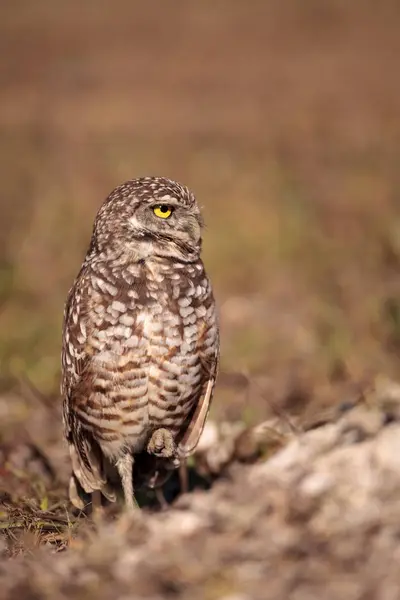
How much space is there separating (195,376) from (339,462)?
0.69 meters

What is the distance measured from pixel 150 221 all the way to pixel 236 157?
23.9 ft

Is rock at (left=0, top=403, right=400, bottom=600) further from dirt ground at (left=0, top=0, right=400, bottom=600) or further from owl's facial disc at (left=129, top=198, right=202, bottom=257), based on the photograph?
owl's facial disc at (left=129, top=198, right=202, bottom=257)

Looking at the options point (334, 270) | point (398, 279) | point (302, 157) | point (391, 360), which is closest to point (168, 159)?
point (302, 157)

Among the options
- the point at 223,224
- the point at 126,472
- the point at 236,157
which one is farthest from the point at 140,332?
the point at 236,157

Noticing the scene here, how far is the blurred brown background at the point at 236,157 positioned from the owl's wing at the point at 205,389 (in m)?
1.11

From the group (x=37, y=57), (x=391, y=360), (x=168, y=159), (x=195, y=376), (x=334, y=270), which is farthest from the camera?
(x=37, y=57)

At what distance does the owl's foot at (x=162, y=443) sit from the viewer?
14.0 ft

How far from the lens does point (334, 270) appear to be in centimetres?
809

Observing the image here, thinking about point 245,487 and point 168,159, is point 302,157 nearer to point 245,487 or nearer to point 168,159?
point 168,159

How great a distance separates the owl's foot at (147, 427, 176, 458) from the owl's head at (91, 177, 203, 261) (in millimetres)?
719

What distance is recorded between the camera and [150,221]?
4219 millimetres

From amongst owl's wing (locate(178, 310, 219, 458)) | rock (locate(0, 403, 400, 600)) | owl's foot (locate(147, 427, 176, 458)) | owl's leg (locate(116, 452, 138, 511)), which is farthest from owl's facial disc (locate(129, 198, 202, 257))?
rock (locate(0, 403, 400, 600))

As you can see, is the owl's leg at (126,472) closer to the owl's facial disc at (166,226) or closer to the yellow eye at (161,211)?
the owl's facial disc at (166,226)

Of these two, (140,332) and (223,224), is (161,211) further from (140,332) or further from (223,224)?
(223,224)
